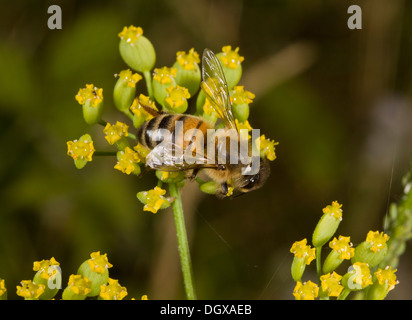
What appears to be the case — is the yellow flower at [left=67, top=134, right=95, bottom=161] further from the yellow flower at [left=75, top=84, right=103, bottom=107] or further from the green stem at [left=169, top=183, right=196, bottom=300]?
the green stem at [left=169, top=183, right=196, bottom=300]

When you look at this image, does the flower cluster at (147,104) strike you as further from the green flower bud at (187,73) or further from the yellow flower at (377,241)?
the yellow flower at (377,241)

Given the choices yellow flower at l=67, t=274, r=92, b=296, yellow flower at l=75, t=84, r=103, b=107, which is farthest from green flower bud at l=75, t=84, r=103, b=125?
yellow flower at l=67, t=274, r=92, b=296

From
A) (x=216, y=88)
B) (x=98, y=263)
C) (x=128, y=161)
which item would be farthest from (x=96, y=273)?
(x=216, y=88)

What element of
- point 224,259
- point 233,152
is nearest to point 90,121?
point 233,152

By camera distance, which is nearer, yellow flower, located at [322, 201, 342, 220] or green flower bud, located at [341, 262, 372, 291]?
green flower bud, located at [341, 262, 372, 291]

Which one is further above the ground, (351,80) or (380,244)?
(351,80)

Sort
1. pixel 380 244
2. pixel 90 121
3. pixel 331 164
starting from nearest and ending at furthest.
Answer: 1. pixel 380 244
2. pixel 90 121
3. pixel 331 164

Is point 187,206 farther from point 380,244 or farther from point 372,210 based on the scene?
point 380,244

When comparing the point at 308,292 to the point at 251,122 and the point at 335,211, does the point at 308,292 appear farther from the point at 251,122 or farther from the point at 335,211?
the point at 251,122
